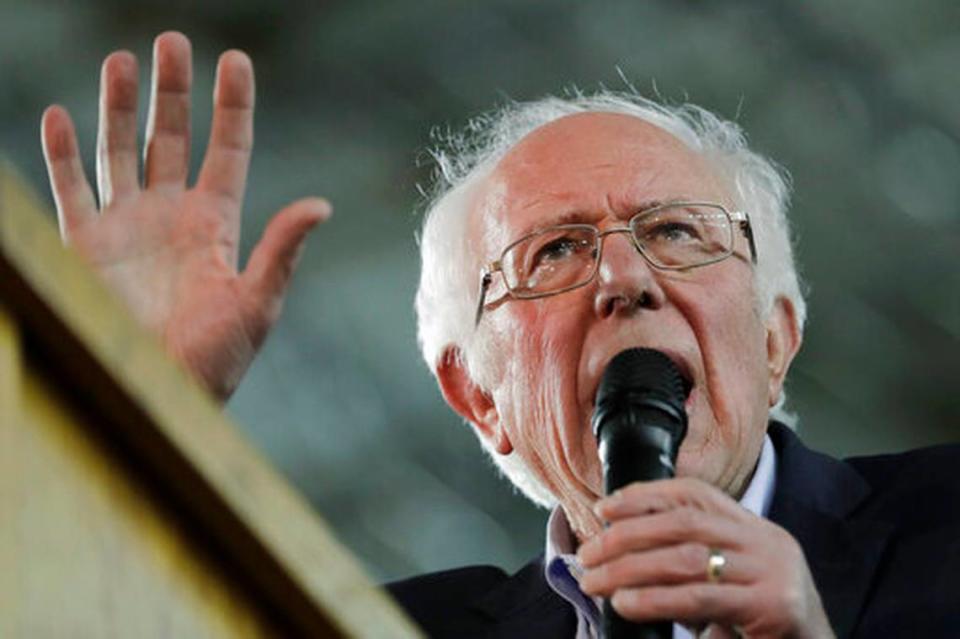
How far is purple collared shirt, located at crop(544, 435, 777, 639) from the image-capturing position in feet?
8.08

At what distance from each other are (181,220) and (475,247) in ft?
3.67

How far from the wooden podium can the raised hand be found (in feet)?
2.17

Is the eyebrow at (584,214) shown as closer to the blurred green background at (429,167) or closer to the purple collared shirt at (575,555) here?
the purple collared shirt at (575,555)

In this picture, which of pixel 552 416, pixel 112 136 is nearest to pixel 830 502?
pixel 552 416

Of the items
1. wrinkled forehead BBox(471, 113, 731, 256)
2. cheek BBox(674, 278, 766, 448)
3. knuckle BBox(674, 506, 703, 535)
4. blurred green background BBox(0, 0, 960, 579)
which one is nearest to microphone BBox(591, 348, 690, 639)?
knuckle BBox(674, 506, 703, 535)

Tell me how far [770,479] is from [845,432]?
92.4 inches

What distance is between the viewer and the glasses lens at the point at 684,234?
2.60 metres

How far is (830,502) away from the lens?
8.09 ft

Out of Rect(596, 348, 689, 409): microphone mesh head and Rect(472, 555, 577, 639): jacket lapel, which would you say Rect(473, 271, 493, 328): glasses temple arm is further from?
Rect(596, 348, 689, 409): microphone mesh head

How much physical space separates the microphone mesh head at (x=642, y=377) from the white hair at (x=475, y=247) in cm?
71

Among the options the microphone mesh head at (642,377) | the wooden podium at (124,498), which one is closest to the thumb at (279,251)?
the microphone mesh head at (642,377)

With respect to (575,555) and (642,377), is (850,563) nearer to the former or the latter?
(575,555)

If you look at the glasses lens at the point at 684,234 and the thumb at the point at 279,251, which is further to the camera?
the glasses lens at the point at 684,234

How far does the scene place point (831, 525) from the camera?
2414mm
